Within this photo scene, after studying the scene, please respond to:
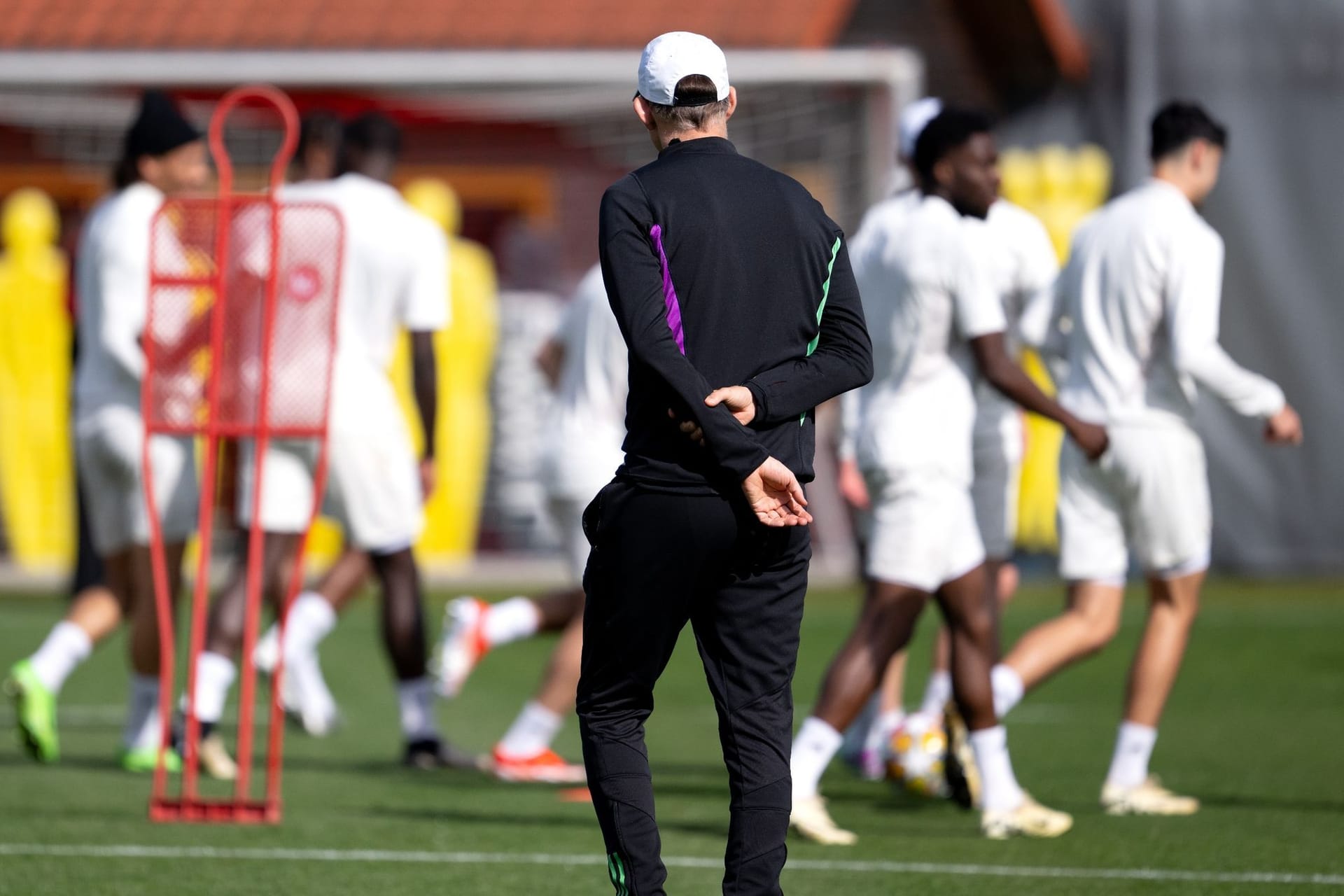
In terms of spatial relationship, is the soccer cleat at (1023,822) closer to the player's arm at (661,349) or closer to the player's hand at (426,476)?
the player's arm at (661,349)

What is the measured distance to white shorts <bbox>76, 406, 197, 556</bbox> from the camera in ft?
25.5

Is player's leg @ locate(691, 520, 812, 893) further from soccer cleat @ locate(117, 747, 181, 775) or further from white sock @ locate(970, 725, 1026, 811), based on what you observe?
soccer cleat @ locate(117, 747, 181, 775)

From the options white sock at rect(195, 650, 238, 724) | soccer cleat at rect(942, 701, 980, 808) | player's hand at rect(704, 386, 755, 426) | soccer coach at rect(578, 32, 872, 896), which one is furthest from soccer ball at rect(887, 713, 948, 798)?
player's hand at rect(704, 386, 755, 426)

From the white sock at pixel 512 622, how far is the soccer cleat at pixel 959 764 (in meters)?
1.75

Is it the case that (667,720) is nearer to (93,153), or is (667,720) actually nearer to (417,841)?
(417,841)

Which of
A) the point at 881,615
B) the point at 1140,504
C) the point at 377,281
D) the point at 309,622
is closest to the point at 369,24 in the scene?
the point at 309,622

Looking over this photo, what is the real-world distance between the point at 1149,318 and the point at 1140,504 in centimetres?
61

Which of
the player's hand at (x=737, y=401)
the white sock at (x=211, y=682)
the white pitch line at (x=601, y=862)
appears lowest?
the white pitch line at (x=601, y=862)

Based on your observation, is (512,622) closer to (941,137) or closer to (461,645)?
(461,645)

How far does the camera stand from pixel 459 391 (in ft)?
51.1

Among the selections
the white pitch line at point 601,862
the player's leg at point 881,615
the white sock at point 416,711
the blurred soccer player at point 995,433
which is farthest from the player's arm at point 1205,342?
the white sock at point 416,711

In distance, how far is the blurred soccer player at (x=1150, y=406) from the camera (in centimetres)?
690

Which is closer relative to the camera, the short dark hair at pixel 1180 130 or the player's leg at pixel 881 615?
the player's leg at pixel 881 615

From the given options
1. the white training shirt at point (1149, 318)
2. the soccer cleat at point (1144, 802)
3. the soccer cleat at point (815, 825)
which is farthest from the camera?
the soccer cleat at point (1144, 802)
